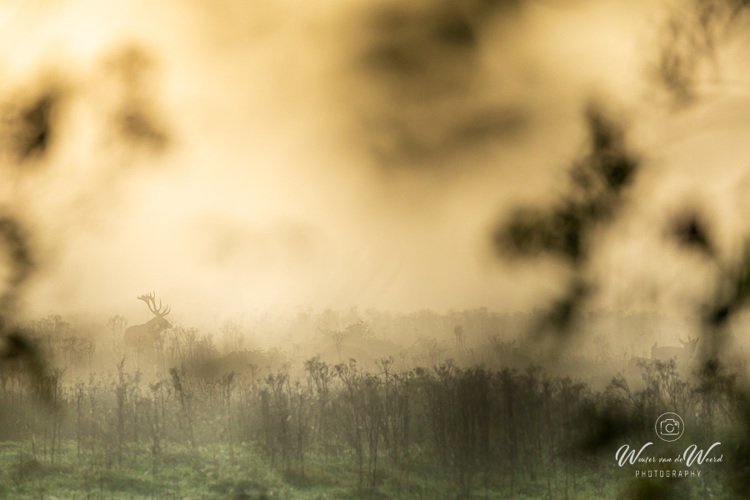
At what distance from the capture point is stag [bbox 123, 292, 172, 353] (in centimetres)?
738

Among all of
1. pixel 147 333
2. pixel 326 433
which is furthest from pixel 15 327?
pixel 326 433

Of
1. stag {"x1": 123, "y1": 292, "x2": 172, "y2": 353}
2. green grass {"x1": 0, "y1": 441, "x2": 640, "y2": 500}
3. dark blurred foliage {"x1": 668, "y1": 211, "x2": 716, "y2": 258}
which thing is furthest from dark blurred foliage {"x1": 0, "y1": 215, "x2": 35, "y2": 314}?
dark blurred foliage {"x1": 668, "y1": 211, "x2": 716, "y2": 258}

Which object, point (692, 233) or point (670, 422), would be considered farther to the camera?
point (670, 422)

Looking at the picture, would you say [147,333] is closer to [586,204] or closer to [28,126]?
[28,126]

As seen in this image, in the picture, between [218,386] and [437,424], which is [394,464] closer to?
[437,424]

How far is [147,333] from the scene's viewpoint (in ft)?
26.0

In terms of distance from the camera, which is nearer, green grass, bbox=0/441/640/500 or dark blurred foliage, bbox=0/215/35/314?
green grass, bbox=0/441/640/500

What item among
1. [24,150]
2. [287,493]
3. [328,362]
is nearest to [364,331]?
[328,362]

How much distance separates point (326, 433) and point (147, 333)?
3324 mm

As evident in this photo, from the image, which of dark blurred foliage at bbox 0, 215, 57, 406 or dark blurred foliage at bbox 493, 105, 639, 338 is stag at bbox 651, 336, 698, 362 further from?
dark blurred foliage at bbox 0, 215, 57, 406

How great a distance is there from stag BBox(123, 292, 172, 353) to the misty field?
1005 mm

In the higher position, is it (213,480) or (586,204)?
(586,204)

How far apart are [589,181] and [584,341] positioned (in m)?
3.02

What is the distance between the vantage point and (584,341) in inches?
205
